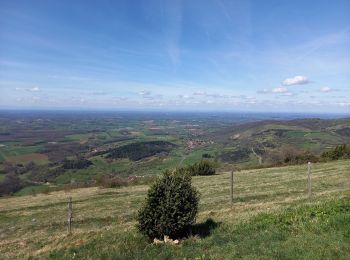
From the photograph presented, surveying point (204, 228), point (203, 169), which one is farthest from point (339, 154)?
point (204, 228)

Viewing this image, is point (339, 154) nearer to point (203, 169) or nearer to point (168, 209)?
point (203, 169)

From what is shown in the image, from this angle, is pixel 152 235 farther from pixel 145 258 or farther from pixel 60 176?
pixel 60 176

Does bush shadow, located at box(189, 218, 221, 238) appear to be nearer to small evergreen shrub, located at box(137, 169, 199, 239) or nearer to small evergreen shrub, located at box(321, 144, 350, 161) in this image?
small evergreen shrub, located at box(137, 169, 199, 239)

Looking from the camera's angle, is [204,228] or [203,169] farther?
Answer: [203,169]

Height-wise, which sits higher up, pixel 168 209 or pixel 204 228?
pixel 168 209

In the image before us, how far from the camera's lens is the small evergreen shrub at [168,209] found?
10648 mm

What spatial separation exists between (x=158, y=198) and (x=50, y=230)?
10.0 meters

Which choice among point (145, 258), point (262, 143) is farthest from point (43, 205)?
point (262, 143)

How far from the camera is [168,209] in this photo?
35.1 feet

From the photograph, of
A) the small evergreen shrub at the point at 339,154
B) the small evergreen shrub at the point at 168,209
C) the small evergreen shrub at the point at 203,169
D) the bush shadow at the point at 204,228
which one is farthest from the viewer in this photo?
the small evergreen shrub at the point at 339,154

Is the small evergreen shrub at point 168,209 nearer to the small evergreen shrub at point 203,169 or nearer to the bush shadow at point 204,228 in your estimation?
the bush shadow at point 204,228

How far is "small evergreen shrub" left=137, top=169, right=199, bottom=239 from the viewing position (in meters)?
10.6

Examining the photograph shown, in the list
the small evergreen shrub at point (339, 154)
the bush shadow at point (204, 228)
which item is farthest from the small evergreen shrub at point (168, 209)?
the small evergreen shrub at point (339, 154)

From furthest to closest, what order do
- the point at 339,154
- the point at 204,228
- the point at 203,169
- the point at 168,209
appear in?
the point at 339,154, the point at 203,169, the point at 204,228, the point at 168,209
